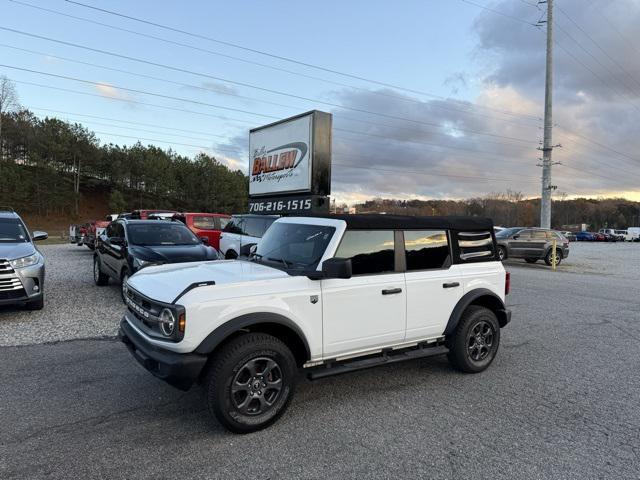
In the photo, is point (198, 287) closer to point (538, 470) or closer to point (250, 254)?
point (250, 254)

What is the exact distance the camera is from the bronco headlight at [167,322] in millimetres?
3439

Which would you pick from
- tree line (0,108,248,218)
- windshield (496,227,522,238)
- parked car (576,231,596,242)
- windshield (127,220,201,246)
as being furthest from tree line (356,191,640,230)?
windshield (127,220,201,246)

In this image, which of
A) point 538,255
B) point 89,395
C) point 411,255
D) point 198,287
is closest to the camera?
point 198,287

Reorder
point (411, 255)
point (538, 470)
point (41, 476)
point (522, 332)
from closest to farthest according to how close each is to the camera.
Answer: point (41, 476)
point (538, 470)
point (411, 255)
point (522, 332)

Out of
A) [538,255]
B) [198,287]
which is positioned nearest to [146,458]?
[198,287]

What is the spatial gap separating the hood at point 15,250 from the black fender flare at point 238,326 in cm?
529

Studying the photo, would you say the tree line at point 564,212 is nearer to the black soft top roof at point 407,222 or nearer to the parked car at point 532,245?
the parked car at point 532,245

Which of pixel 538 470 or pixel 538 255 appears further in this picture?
pixel 538 255

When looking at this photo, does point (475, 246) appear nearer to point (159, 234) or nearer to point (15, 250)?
point (159, 234)

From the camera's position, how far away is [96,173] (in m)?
61.1

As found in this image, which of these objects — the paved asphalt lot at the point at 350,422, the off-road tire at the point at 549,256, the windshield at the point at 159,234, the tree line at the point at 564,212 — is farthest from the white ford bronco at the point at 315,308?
the tree line at the point at 564,212

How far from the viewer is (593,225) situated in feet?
393

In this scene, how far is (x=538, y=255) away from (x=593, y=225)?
4640 inches

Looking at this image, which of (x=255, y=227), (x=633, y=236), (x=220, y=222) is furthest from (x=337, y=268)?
(x=633, y=236)
